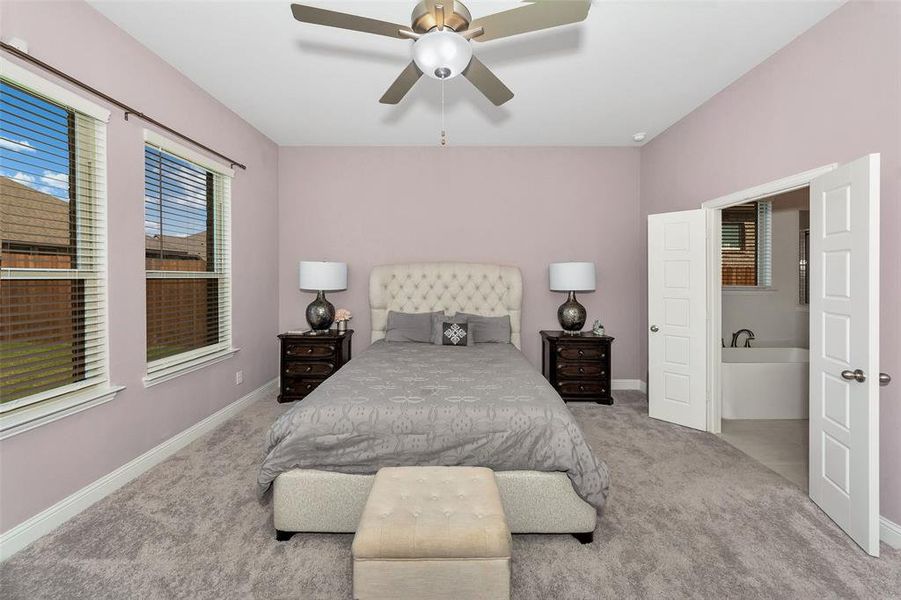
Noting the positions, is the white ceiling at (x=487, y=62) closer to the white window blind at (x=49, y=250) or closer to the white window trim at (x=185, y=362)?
the white window blind at (x=49, y=250)

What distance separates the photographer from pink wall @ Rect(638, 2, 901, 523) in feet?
6.63

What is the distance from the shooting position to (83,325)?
238 centimetres

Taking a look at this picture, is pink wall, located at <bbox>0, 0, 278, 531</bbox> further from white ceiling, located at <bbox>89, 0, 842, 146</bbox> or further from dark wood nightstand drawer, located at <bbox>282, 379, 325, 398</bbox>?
dark wood nightstand drawer, located at <bbox>282, 379, 325, 398</bbox>

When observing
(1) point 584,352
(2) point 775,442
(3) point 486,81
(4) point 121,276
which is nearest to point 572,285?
(1) point 584,352

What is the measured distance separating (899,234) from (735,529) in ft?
5.65

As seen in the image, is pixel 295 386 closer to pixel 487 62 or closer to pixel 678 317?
pixel 487 62

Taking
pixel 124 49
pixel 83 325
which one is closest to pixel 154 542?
pixel 83 325

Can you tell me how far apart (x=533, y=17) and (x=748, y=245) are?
5.11 metres

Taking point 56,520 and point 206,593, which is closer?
point 206,593

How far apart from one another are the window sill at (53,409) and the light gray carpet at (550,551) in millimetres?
592

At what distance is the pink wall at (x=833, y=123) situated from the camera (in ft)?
6.63

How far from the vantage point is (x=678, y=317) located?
12.0 feet

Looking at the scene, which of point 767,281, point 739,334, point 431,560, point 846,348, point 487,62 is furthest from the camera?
point 767,281

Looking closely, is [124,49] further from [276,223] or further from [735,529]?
[735,529]
